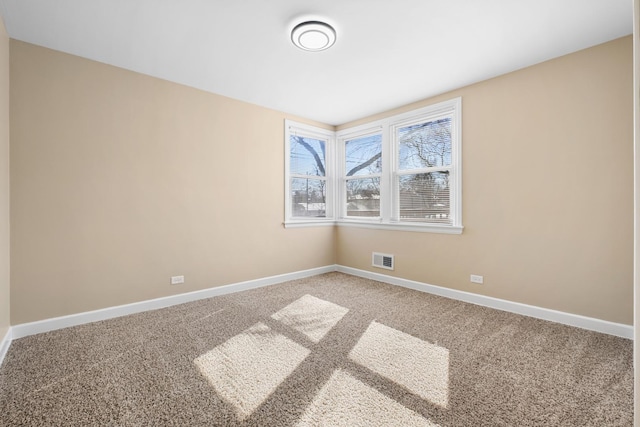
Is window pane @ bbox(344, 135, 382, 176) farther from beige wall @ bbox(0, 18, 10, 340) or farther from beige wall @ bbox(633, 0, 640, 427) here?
beige wall @ bbox(0, 18, 10, 340)

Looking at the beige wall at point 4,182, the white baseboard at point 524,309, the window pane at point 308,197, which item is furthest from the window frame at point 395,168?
the beige wall at point 4,182

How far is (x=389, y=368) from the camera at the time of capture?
1984 mm

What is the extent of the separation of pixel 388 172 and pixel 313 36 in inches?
90.9

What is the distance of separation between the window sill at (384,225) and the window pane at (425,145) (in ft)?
2.57

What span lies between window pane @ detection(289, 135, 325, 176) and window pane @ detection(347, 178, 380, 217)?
1.89ft

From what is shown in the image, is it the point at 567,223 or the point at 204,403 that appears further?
the point at 567,223

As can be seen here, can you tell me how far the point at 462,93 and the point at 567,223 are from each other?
1.76 metres

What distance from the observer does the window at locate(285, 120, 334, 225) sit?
4.45 metres

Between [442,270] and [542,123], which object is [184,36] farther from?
[442,270]

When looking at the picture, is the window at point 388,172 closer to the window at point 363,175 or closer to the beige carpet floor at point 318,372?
the window at point 363,175

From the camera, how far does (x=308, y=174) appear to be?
4.70 m

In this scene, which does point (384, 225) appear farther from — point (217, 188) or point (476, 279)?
point (217, 188)

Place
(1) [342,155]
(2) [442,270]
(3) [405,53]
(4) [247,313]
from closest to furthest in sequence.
A: 1. (3) [405,53]
2. (4) [247,313]
3. (2) [442,270]
4. (1) [342,155]

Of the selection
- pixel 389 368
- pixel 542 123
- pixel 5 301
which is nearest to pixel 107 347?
pixel 5 301
